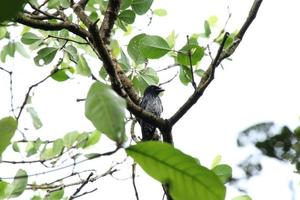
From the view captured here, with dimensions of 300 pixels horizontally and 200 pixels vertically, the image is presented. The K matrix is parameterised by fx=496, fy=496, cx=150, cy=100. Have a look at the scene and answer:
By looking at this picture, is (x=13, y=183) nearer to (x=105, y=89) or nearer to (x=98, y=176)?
(x=98, y=176)

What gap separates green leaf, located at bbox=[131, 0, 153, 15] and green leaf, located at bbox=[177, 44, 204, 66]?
1.82ft

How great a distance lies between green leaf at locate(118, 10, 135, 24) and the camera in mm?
2439

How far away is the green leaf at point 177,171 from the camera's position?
0.61 metres

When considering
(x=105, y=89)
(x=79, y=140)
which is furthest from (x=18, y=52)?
(x=105, y=89)

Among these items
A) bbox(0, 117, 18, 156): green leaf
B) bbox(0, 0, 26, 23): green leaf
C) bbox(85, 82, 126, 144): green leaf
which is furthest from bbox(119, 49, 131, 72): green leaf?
bbox(0, 0, 26, 23): green leaf

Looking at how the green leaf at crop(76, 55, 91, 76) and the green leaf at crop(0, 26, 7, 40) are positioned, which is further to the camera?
the green leaf at crop(0, 26, 7, 40)

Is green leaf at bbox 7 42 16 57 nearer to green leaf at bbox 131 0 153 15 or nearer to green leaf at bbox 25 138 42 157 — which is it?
green leaf at bbox 25 138 42 157

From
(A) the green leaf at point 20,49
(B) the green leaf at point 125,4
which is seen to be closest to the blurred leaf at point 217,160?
(B) the green leaf at point 125,4

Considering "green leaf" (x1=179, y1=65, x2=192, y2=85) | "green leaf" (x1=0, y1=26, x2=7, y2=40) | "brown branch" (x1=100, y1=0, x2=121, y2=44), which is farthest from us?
"green leaf" (x1=0, y1=26, x2=7, y2=40)

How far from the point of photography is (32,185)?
2705mm

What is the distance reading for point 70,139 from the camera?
8.87 ft

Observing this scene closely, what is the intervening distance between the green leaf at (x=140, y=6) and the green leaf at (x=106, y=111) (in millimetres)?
1858

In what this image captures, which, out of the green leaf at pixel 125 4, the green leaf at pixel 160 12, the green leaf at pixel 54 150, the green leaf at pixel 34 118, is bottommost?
the green leaf at pixel 54 150

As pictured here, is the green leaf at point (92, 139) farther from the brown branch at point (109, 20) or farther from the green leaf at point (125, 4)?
the green leaf at point (125, 4)
